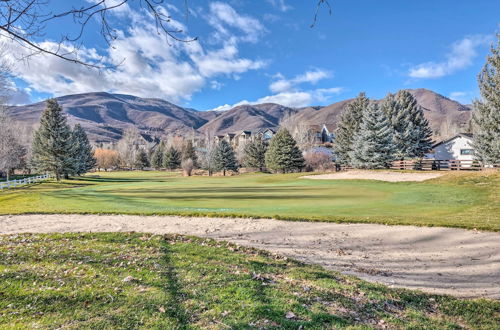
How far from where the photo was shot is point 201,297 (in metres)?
4.08

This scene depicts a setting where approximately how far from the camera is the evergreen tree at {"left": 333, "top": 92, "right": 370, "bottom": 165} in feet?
156

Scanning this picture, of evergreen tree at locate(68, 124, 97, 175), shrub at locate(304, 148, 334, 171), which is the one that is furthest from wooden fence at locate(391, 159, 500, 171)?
evergreen tree at locate(68, 124, 97, 175)

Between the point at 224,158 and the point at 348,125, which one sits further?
the point at 224,158

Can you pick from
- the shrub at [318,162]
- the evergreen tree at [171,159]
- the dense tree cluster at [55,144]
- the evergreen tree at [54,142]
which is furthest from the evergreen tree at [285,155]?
the evergreen tree at [171,159]

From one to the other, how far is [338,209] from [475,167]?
31497mm

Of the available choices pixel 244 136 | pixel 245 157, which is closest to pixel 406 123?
pixel 245 157

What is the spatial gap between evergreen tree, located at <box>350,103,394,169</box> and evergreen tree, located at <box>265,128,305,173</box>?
12.6 metres

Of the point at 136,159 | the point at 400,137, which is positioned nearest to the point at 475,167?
the point at 400,137

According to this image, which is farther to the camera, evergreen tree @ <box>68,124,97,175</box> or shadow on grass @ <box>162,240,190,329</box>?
evergreen tree @ <box>68,124,97,175</box>

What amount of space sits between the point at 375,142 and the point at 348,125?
10764 millimetres

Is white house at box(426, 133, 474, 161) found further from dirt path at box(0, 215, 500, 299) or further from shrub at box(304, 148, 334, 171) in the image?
dirt path at box(0, 215, 500, 299)

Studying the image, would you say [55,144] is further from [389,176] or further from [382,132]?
[382,132]

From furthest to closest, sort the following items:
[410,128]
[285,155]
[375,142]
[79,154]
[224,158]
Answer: [224,158] < [79,154] < [285,155] < [410,128] < [375,142]

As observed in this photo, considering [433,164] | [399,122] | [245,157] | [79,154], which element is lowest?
[433,164]
